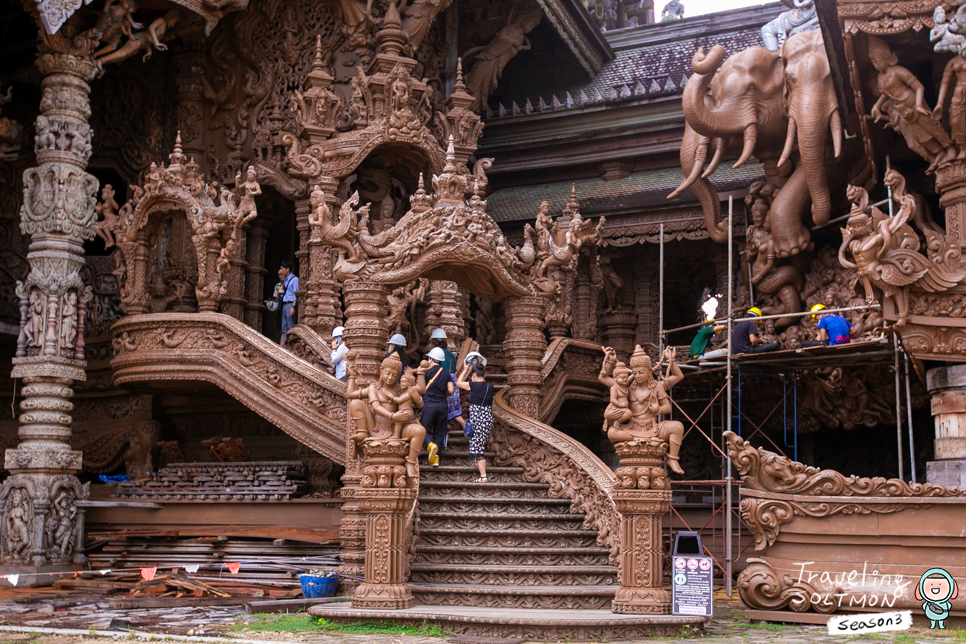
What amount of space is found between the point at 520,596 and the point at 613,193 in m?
12.0

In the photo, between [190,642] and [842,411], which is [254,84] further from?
[190,642]

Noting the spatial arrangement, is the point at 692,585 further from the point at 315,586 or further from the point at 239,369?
the point at 239,369

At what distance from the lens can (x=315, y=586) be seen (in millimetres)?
13633

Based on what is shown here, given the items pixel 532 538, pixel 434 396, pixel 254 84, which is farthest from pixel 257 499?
pixel 254 84

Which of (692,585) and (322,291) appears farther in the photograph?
(322,291)

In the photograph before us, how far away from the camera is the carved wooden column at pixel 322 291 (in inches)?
744

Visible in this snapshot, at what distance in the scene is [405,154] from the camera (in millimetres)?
20453

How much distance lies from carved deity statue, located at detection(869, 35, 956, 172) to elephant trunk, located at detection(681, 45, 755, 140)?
4182mm

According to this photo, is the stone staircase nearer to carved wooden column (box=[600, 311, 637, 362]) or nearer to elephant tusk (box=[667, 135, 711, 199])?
elephant tusk (box=[667, 135, 711, 199])

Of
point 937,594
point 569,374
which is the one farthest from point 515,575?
point 569,374

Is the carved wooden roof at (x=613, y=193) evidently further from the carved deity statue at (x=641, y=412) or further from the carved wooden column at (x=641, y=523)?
the carved wooden column at (x=641, y=523)

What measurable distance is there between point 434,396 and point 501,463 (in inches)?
48.8

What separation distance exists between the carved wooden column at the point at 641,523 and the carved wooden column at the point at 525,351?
3.68 m

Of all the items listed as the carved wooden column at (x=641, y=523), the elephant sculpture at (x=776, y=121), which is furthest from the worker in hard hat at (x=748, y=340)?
the carved wooden column at (x=641, y=523)
